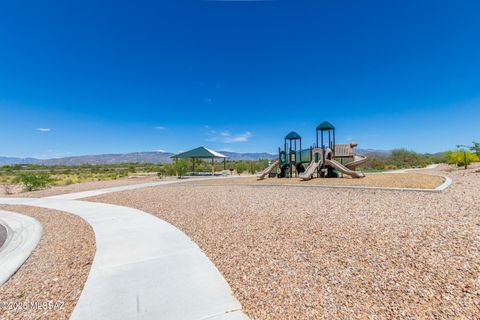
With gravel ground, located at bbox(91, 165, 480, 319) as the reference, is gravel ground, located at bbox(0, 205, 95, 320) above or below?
below

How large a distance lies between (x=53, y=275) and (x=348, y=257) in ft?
16.8

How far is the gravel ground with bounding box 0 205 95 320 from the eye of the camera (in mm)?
2965

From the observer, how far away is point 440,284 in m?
3.05

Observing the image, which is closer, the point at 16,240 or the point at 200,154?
the point at 16,240

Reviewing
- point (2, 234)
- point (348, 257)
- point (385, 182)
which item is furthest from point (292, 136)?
point (2, 234)

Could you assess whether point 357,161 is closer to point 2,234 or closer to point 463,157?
point 463,157

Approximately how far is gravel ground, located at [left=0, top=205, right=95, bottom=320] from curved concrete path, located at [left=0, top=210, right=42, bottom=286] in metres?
0.13

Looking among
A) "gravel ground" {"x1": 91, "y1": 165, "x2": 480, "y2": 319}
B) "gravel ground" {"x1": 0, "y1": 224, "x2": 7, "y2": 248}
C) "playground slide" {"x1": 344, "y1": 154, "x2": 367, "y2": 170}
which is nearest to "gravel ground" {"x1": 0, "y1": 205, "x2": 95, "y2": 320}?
"gravel ground" {"x1": 0, "y1": 224, "x2": 7, "y2": 248}

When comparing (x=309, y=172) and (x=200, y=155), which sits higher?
(x=200, y=155)

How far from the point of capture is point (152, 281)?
3.43m

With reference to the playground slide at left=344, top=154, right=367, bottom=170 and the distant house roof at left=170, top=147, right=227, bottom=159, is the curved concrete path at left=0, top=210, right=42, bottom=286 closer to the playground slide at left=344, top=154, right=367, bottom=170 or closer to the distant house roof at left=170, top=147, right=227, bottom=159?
the playground slide at left=344, top=154, right=367, bottom=170

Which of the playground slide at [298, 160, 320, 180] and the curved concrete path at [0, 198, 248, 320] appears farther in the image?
the playground slide at [298, 160, 320, 180]

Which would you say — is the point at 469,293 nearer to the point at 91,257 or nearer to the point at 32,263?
the point at 91,257

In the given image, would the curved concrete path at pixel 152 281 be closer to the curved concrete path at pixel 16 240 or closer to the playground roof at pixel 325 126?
the curved concrete path at pixel 16 240
